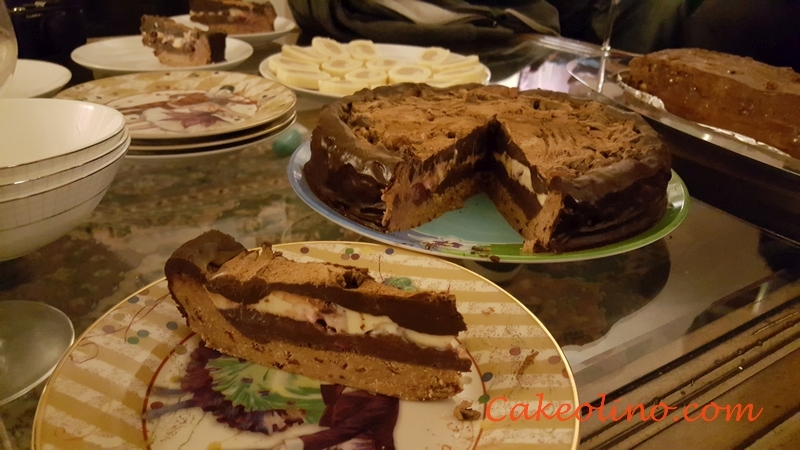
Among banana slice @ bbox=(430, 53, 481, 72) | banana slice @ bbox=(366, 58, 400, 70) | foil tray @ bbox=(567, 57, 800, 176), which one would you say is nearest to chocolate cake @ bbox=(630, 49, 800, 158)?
foil tray @ bbox=(567, 57, 800, 176)

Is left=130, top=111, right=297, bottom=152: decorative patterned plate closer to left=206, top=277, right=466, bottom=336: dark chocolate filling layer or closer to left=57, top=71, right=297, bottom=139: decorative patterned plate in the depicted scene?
left=57, top=71, right=297, bottom=139: decorative patterned plate

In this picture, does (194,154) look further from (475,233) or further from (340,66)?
(340,66)

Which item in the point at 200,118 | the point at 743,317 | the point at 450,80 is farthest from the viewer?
the point at 450,80

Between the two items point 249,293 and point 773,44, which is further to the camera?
point 773,44

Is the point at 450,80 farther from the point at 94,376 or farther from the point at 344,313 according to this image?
the point at 94,376

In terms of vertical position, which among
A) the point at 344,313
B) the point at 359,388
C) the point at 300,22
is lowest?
the point at 359,388

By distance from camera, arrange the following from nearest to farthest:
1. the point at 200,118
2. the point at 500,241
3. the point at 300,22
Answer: the point at 500,241 → the point at 200,118 → the point at 300,22

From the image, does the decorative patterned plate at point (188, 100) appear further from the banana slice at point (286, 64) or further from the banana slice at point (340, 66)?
the banana slice at point (340, 66)

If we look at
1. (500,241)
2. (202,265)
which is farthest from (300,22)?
(202,265)
